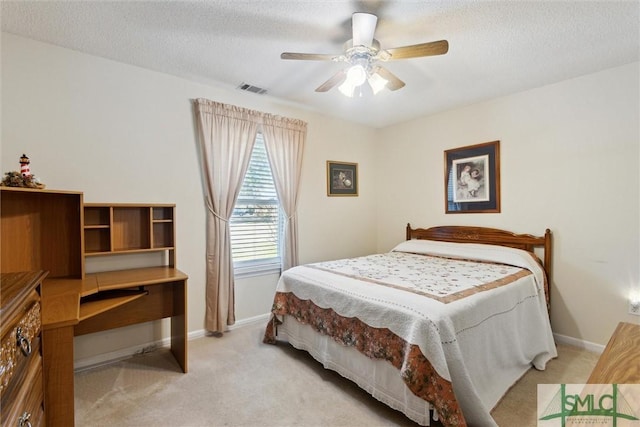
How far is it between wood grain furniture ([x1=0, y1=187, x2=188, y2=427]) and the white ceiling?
115 centimetres

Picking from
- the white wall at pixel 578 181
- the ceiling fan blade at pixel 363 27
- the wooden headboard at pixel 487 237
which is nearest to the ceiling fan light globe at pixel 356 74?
the ceiling fan blade at pixel 363 27

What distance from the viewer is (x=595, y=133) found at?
2756 millimetres

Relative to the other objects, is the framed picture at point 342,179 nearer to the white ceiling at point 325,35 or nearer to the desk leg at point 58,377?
the white ceiling at point 325,35

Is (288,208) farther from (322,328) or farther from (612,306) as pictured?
(612,306)

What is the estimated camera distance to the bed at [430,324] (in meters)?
1.68

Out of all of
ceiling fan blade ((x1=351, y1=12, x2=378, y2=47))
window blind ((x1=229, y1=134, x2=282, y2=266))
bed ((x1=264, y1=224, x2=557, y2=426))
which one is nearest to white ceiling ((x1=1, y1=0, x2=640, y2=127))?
ceiling fan blade ((x1=351, y1=12, x2=378, y2=47))

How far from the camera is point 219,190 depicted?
306 cm

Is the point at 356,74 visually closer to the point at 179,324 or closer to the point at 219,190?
the point at 219,190

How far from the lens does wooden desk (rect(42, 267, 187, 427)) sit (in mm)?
1275

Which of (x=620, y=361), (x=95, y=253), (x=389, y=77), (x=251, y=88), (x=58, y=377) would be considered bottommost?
(x=58, y=377)

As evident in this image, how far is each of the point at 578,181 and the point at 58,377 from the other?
12.8 feet

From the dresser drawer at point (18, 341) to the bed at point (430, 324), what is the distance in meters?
1.62

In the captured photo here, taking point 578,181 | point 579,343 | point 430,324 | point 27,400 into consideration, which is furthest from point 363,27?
point 579,343

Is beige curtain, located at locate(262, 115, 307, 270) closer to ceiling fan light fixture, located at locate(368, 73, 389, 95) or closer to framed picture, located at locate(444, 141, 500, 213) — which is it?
ceiling fan light fixture, located at locate(368, 73, 389, 95)
